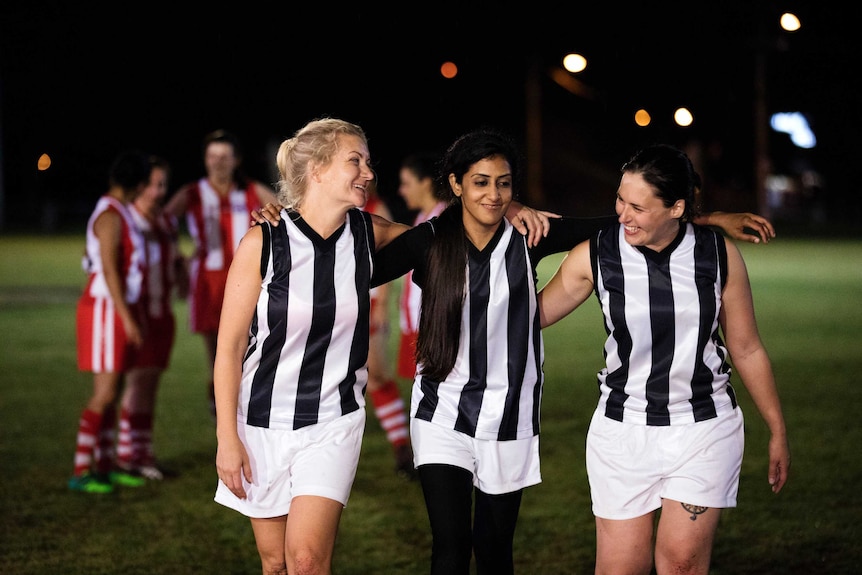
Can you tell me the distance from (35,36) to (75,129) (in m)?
9.19

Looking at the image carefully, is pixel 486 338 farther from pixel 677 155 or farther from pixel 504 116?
pixel 504 116

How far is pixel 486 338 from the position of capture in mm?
4070

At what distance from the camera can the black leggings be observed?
393 centimetres

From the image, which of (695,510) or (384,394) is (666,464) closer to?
(695,510)

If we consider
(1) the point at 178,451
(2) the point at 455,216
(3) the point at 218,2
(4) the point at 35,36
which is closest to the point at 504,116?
(3) the point at 218,2

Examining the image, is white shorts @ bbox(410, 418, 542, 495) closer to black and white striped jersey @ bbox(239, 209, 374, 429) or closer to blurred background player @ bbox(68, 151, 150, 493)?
black and white striped jersey @ bbox(239, 209, 374, 429)

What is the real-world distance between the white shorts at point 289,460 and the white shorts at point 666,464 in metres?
0.92

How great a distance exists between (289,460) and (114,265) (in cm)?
347

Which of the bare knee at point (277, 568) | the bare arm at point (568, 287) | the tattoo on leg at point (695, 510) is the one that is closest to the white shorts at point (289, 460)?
the bare knee at point (277, 568)

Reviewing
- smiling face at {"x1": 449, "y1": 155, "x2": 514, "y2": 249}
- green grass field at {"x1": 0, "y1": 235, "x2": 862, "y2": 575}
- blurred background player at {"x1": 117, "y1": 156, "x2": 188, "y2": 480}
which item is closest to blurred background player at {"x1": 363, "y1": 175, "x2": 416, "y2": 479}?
green grass field at {"x1": 0, "y1": 235, "x2": 862, "y2": 575}

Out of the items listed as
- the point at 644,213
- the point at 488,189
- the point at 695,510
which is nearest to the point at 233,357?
the point at 488,189

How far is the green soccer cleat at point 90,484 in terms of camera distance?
7012 mm

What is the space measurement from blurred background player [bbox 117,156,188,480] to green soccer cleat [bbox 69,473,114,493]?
0.88 ft

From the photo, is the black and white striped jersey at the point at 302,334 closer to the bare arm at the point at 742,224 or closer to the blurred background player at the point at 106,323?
the bare arm at the point at 742,224
